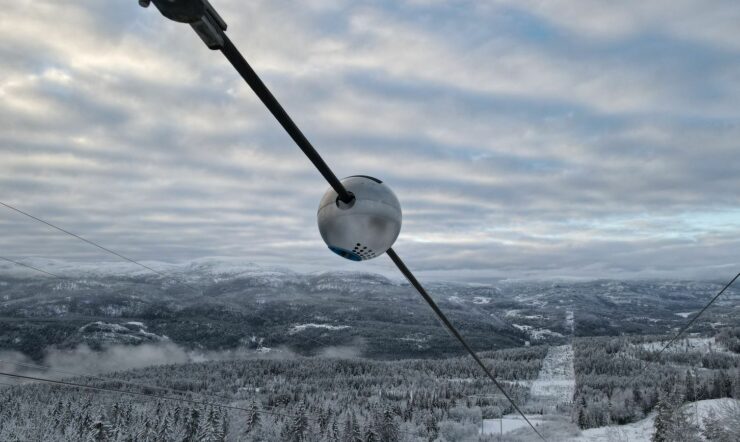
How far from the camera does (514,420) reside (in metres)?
154

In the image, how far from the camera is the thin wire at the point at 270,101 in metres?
2.69

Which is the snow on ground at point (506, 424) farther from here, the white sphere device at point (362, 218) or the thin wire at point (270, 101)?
the thin wire at point (270, 101)

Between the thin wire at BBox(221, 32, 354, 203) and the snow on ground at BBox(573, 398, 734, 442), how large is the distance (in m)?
129

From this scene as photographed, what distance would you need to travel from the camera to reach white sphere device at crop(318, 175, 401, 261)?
13.9 ft

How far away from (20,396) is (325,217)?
738 ft

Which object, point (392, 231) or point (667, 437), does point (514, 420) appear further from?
point (392, 231)

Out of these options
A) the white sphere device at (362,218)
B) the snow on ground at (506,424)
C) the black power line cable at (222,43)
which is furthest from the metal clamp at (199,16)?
the snow on ground at (506,424)

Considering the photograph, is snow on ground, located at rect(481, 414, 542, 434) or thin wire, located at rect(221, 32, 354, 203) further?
snow on ground, located at rect(481, 414, 542, 434)

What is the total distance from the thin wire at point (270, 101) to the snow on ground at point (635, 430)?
128811mm

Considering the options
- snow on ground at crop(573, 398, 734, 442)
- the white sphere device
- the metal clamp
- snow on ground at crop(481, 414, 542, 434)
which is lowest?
snow on ground at crop(481, 414, 542, 434)

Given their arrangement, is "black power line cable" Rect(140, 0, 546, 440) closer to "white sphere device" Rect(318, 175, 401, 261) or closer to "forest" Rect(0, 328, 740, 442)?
"white sphere device" Rect(318, 175, 401, 261)

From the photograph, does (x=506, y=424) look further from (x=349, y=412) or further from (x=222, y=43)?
(x=222, y=43)

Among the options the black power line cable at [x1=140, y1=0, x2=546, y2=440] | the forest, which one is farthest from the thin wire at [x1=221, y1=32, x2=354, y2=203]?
the forest

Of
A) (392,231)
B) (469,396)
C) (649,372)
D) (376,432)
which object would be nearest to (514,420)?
(469,396)
